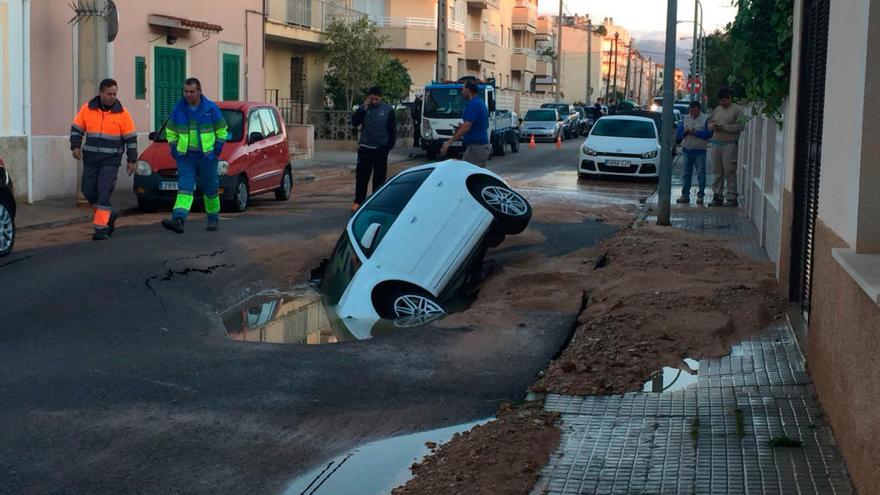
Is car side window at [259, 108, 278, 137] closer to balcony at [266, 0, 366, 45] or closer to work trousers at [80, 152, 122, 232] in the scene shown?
work trousers at [80, 152, 122, 232]

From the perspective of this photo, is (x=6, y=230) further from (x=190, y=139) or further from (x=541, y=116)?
(x=541, y=116)

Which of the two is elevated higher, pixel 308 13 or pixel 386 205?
pixel 308 13

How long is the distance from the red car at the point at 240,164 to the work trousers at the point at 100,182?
285 centimetres

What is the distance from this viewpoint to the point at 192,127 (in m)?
13.6

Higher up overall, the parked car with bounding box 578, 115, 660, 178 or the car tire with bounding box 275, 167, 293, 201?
the parked car with bounding box 578, 115, 660, 178

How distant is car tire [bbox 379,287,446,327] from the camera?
33.0 ft

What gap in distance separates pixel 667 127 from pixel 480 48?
50403mm

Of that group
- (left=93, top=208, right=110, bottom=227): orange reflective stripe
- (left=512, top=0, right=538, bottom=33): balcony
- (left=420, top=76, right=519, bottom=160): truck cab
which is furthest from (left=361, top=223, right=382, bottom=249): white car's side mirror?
(left=512, top=0, right=538, bottom=33): balcony

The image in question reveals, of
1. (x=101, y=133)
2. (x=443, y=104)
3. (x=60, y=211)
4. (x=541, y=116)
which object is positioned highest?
(x=443, y=104)

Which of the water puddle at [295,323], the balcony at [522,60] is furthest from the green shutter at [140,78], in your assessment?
the balcony at [522,60]

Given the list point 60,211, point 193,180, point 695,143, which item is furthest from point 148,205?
point 695,143

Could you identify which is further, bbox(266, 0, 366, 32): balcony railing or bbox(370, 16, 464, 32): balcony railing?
bbox(370, 16, 464, 32): balcony railing

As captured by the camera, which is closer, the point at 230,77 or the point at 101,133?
the point at 101,133

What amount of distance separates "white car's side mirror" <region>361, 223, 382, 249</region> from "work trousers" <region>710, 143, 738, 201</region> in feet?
31.0
